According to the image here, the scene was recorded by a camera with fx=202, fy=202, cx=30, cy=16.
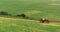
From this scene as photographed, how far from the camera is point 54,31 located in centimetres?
1712

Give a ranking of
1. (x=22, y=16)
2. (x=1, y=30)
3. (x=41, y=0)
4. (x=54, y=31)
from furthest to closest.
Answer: (x=41, y=0) < (x=22, y=16) < (x=54, y=31) < (x=1, y=30)

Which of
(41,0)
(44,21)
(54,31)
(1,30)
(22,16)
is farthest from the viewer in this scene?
(41,0)

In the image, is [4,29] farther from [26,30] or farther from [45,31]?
[45,31]

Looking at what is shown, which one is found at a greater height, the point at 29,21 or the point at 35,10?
the point at 35,10

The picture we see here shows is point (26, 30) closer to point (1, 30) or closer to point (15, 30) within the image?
point (15, 30)

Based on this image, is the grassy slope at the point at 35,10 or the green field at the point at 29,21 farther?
the grassy slope at the point at 35,10

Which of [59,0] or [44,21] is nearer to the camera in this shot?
[44,21]

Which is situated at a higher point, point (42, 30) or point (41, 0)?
point (41, 0)

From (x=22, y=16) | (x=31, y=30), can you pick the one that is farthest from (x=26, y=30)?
Answer: (x=22, y=16)

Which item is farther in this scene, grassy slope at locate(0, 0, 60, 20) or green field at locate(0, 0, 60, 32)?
grassy slope at locate(0, 0, 60, 20)

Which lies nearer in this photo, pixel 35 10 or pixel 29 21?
pixel 29 21

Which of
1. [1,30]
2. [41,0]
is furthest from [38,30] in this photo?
[41,0]

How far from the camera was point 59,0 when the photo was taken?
48.8m

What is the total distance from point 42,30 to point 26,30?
5.11 ft
